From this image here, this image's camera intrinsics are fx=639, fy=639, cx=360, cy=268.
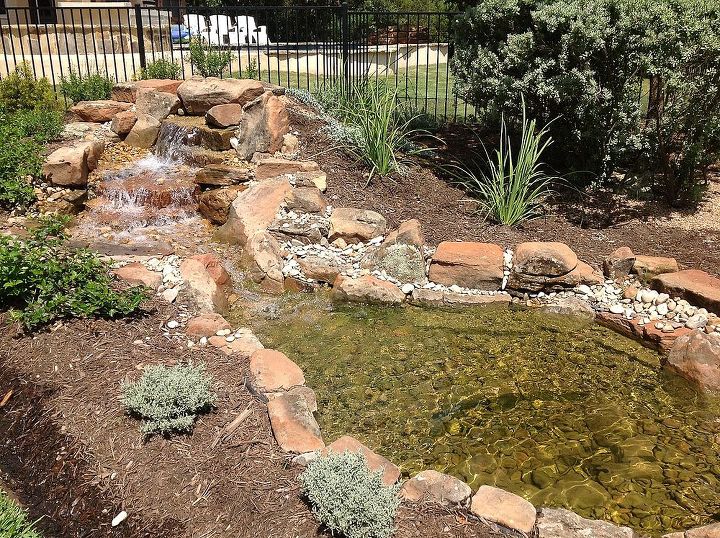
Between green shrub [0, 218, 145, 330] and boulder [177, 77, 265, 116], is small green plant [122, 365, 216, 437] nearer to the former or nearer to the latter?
green shrub [0, 218, 145, 330]

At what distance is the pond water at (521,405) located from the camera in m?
3.47

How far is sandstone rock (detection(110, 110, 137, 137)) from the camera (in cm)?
830

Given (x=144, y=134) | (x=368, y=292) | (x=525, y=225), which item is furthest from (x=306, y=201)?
(x=144, y=134)

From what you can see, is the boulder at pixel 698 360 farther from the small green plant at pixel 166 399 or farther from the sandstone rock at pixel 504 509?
the small green plant at pixel 166 399

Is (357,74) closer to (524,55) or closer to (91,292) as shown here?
(524,55)

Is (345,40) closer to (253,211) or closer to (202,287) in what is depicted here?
(253,211)

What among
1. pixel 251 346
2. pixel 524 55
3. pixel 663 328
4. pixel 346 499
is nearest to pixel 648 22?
pixel 524 55

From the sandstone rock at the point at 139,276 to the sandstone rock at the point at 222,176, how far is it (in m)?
2.16

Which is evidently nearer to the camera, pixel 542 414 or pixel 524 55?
pixel 542 414

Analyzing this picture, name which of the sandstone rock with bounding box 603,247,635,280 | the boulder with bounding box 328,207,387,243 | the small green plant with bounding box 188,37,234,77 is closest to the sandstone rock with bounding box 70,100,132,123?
the small green plant with bounding box 188,37,234,77

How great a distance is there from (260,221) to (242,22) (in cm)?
1458

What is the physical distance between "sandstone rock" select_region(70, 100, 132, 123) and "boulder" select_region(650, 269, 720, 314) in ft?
23.0

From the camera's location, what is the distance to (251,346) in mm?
4281

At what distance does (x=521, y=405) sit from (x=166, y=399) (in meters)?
2.25
